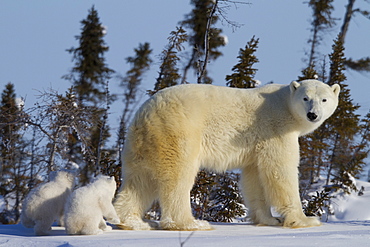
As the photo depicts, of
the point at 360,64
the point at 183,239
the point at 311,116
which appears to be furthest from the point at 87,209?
the point at 360,64

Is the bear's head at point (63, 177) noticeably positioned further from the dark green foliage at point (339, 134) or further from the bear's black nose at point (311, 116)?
the dark green foliage at point (339, 134)

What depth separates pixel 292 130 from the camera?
23.6ft

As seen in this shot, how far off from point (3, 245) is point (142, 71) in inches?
932

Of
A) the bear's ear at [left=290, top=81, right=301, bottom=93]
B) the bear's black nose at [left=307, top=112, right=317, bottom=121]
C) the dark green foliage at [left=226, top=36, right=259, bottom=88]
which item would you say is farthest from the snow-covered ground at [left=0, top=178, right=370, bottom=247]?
the dark green foliage at [left=226, top=36, right=259, bottom=88]

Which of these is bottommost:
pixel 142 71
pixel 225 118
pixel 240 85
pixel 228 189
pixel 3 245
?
pixel 3 245

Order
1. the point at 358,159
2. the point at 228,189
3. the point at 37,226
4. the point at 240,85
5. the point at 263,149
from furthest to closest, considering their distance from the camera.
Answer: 1. the point at 358,159
2. the point at 240,85
3. the point at 228,189
4. the point at 263,149
5. the point at 37,226

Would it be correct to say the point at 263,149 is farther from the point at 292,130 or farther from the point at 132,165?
the point at 132,165

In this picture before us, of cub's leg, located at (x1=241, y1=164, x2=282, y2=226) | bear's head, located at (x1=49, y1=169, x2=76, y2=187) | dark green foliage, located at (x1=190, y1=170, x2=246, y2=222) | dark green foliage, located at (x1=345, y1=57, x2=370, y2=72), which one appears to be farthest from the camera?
dark green foliage, located at (x1=345, y1=57, x2=370, y2=72)

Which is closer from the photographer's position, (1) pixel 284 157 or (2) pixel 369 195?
(1) pixel 284 157

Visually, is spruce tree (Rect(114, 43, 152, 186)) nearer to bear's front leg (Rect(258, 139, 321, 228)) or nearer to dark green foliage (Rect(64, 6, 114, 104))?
dark green foliage (Rect(64, 6, 114, 104))

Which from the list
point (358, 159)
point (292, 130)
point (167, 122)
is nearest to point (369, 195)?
point (358, 159)

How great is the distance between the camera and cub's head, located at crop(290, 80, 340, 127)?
6859 mm

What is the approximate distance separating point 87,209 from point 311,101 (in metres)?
3.15

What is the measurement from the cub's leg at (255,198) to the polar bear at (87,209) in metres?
2.38
